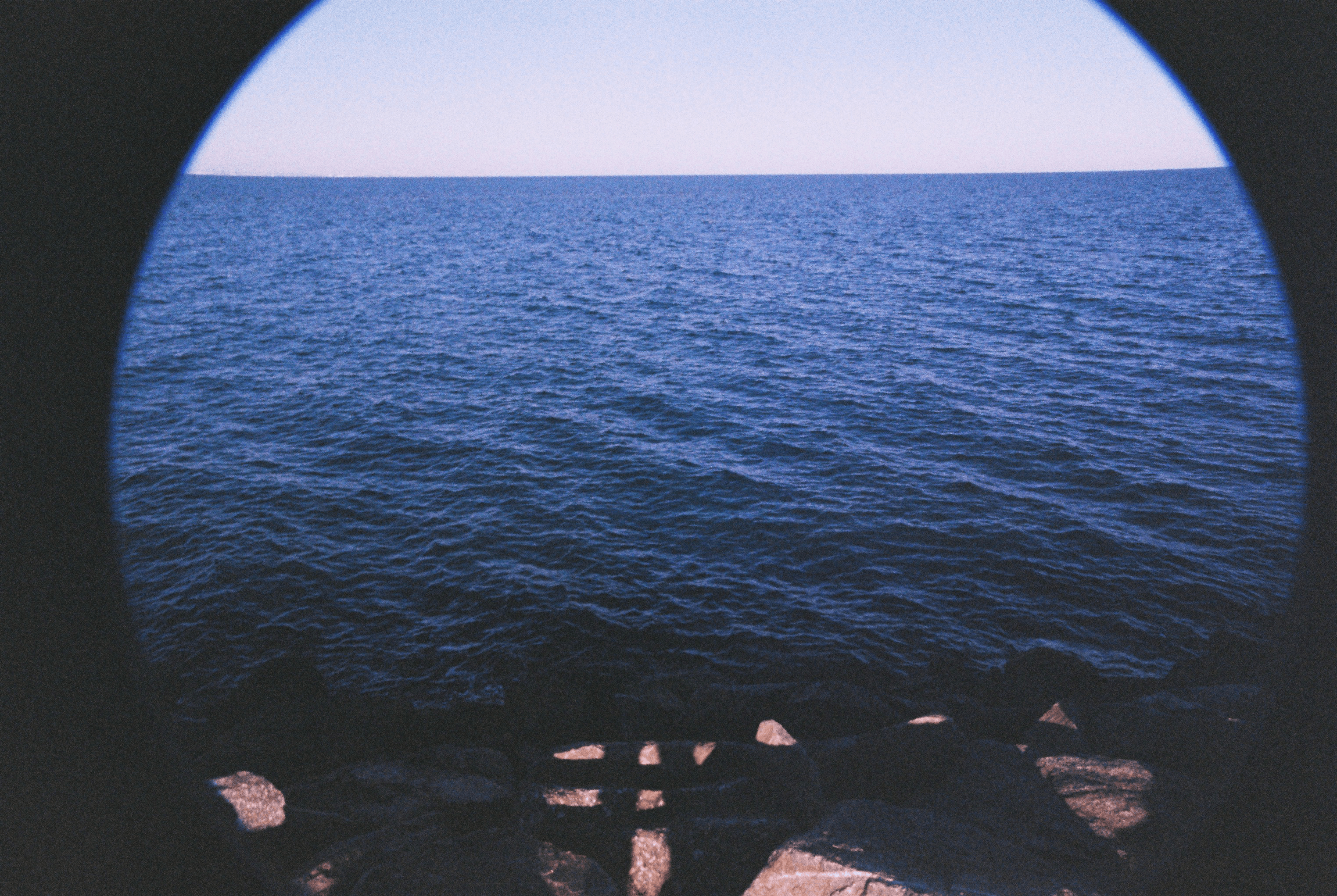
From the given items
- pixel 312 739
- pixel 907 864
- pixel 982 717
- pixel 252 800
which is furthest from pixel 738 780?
pixel 312 739

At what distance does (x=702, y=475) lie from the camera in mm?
22344

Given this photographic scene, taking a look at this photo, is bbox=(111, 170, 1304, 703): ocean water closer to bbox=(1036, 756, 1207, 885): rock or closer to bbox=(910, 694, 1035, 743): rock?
bbox=(910, 694, 1035, 743): rock

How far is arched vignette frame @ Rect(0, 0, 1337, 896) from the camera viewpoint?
3.01 meters

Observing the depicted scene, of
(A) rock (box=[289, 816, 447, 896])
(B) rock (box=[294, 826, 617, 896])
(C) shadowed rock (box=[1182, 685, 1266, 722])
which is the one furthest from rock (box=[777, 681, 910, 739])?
(A) rock (box=[289, 816, 447, 896])

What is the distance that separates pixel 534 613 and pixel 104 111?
14.0m

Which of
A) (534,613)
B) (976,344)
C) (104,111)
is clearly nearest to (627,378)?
(534,613)

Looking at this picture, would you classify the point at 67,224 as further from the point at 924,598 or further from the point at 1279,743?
the point at 924,598

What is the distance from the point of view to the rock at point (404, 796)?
8.40 meters

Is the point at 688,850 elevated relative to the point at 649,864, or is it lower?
elevated

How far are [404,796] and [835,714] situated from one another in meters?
6.98

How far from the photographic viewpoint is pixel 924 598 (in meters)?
16.3

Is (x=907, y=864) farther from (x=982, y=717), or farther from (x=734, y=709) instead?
(x=982, y=717)

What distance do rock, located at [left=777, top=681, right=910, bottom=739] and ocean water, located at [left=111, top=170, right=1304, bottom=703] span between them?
2476 millimetres

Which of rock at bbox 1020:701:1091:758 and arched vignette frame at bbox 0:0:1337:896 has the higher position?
arched vignette frame at bbox 0:0:1337:896
